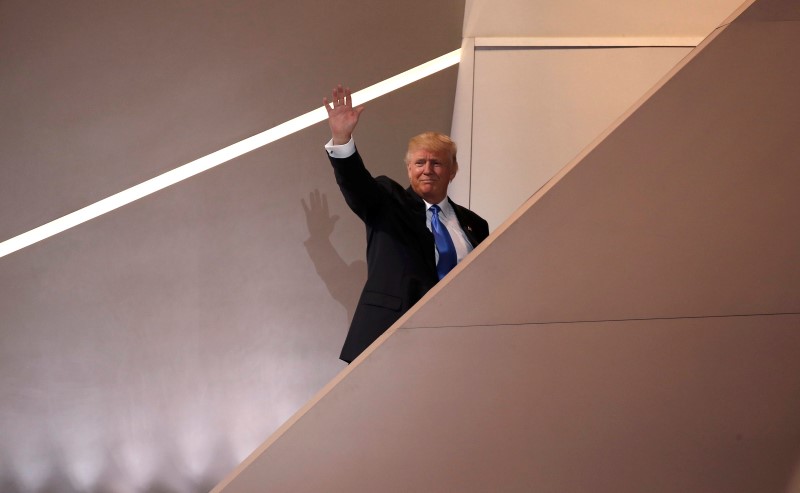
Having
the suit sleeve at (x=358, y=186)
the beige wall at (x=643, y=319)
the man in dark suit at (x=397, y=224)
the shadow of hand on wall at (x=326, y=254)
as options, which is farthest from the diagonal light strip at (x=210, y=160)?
the beige wall at (x=643, y=319)

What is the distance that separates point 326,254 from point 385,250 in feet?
3.46

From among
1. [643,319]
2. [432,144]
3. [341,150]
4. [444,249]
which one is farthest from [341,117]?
[643,319]

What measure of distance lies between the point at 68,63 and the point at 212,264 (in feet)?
3.06

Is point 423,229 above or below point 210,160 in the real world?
below

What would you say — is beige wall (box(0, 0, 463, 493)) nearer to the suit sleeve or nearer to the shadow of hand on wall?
the shadow of hand on wall

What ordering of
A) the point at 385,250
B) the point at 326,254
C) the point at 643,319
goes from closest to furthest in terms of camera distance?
the point at 643,319 → the point at 385,250 → the point at 326,254

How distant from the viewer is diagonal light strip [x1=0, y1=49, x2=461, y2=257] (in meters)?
2.69

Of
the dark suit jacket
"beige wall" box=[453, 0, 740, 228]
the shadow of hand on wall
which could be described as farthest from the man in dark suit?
the shadow of hand on wall

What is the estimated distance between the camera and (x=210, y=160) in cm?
282

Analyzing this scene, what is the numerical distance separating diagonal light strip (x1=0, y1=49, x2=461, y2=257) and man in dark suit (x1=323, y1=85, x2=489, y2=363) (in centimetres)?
98

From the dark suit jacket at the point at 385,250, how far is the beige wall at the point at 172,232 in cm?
100

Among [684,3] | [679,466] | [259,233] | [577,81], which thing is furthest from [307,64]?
[679,466]

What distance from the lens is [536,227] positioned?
1039mm

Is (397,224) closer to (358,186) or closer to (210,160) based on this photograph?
(358,186)
